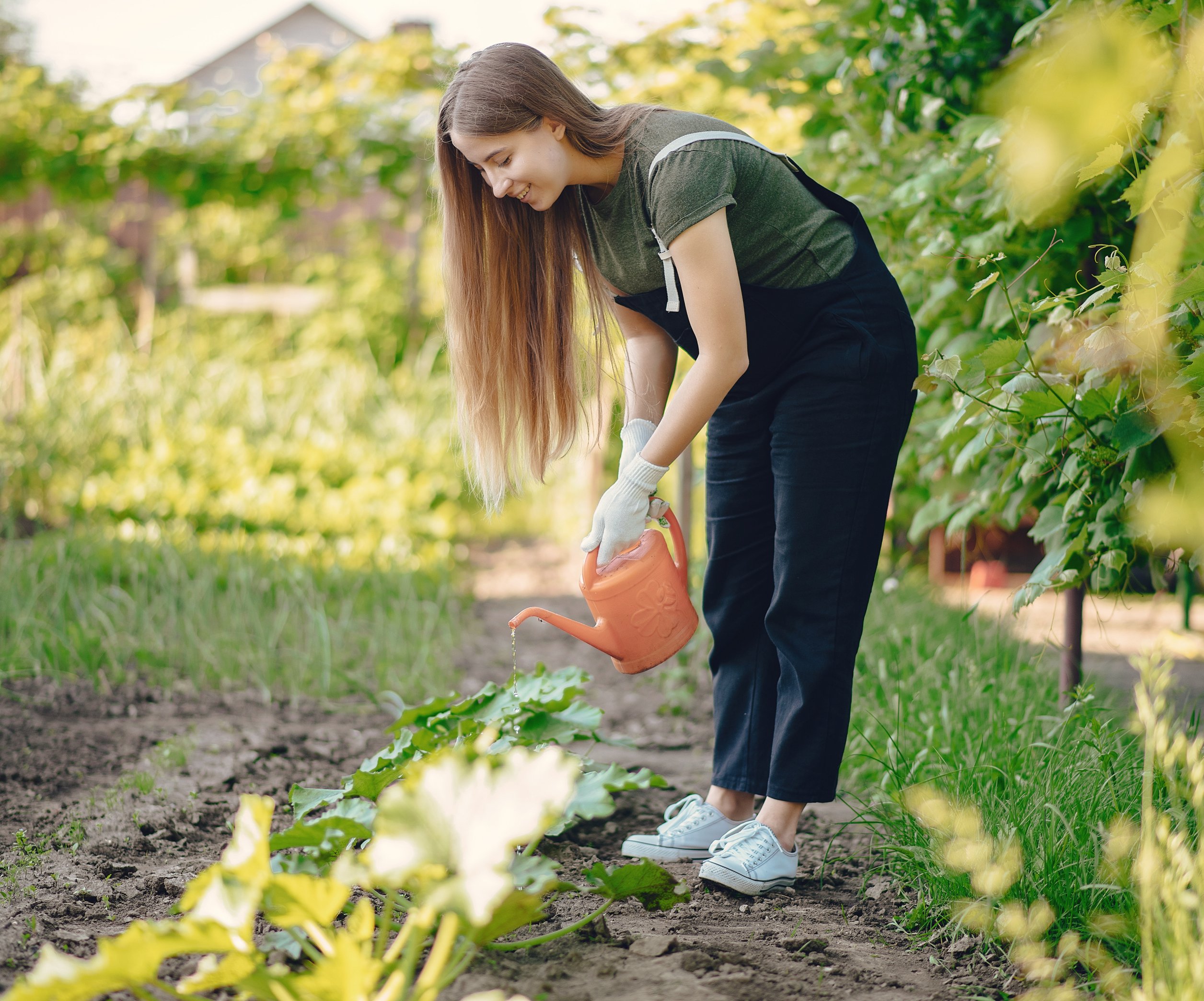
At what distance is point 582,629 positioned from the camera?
5.03ft

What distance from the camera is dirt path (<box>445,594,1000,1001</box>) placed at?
1150 millimetres

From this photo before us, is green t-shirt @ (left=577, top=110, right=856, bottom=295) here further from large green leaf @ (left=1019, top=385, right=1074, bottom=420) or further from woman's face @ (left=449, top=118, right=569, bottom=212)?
large green leaf @ (left=1019, top=385, right=1074, bottom=420)

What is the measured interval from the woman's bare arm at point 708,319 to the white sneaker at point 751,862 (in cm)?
63

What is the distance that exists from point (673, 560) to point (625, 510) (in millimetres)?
193

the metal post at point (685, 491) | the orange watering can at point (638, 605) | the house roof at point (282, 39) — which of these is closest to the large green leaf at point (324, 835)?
the orange watering can at point (638, 605)

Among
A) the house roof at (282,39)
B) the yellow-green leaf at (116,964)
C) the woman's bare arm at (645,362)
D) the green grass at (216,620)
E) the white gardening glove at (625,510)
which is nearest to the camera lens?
the yellow-green leaf at (116,964)

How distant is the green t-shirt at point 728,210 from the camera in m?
1.42

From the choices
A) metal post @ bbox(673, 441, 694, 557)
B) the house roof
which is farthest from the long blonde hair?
the house roof

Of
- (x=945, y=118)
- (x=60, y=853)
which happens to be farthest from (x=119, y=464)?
(x=945, y=118)

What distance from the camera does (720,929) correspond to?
1379mm

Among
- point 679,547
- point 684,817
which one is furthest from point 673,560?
point 684,817

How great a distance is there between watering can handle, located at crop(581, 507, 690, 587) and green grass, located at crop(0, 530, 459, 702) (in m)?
1.14

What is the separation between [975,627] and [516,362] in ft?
4.66

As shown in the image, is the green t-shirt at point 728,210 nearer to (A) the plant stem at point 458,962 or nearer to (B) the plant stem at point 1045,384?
(B) the plant stem at point 1045,384
